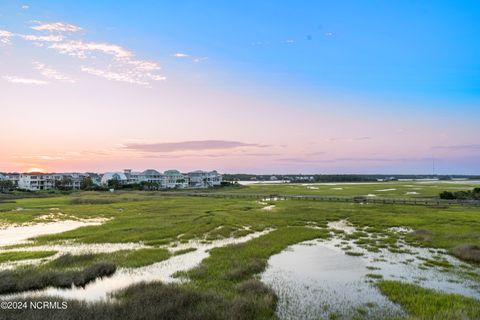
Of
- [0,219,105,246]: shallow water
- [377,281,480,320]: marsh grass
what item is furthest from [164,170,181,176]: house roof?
[377,281,480,320]: marsh grass

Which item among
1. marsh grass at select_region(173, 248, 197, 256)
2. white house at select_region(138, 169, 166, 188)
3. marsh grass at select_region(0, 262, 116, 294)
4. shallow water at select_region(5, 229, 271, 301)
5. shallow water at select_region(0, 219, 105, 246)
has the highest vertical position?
white house at select_region(138, 169, 166, 188)

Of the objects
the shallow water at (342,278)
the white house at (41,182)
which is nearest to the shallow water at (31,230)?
the shallow water at (342,278)

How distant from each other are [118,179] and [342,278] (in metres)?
132

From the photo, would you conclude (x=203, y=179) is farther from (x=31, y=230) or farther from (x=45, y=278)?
(x=45, y=278)

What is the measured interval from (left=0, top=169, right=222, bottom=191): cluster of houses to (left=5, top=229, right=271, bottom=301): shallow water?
103m

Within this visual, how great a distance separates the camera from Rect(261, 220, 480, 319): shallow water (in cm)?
1330

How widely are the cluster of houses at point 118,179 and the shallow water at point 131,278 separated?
10335cm

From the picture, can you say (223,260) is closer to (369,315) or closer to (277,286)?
(277,286)

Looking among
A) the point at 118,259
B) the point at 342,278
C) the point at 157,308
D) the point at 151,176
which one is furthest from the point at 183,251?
the point at 151,176

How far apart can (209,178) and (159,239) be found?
5565 inches

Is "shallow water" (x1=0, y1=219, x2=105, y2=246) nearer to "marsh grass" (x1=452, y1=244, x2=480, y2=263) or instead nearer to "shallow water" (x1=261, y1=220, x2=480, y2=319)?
"shallow water" (x1=261, y1=220, x2=480, y2=319)

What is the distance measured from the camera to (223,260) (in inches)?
795

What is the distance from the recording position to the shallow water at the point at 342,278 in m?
13.3

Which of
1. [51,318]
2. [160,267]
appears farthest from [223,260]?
[51,318]
